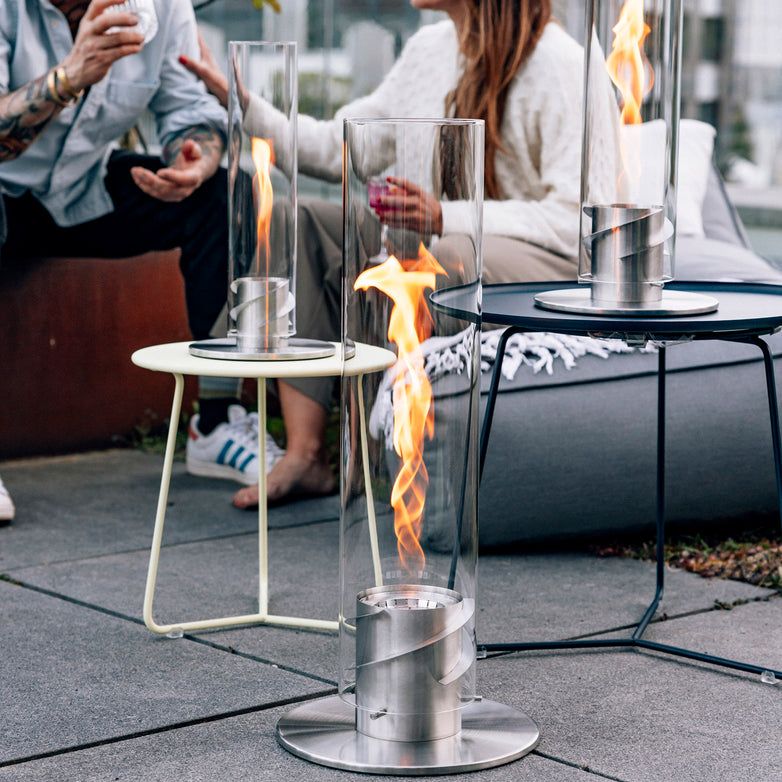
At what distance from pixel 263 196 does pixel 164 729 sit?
964 millimetres

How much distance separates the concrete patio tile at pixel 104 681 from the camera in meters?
1.77

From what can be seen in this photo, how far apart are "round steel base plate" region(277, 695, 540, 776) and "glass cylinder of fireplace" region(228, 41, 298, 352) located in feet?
2.29

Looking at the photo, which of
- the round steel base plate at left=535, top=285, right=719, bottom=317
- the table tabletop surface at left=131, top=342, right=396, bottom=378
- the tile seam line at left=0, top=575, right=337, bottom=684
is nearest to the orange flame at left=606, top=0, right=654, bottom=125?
the round steel base plate at left=535, top=285, right=719, bottom=317

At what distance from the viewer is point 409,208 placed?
1577 mm

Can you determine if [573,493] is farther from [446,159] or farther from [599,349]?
[446,159]

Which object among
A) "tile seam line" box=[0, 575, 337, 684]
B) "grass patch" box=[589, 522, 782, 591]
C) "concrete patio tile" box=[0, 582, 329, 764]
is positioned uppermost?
"concrete patio tile" box=[0, 582, 329, 764]

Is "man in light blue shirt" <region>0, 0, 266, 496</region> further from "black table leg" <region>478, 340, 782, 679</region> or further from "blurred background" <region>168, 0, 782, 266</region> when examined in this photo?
"black table leg" <region>478, 340, 782, 679</region>

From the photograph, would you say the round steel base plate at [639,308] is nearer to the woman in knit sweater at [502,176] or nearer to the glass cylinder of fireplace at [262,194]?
the glass cylinder of fireplace at [262,194]

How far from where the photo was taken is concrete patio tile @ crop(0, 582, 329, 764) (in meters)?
1.77

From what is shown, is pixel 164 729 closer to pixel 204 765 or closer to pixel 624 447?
pixel 204 765

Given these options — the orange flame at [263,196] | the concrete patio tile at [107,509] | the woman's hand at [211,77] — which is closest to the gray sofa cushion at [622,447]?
the concrete patio tile at [107,509]

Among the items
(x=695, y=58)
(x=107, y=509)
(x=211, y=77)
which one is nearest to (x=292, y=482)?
(x=107, y=509)

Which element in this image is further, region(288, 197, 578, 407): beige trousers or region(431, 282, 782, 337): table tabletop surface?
region(288, 197, 578, 407): beige trousers

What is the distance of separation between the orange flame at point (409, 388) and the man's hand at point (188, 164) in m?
1.88
